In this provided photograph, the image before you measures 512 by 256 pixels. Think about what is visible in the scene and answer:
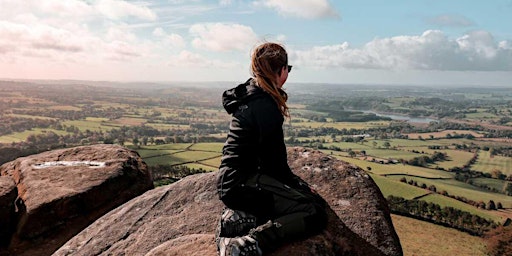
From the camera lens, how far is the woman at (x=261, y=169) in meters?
6.28

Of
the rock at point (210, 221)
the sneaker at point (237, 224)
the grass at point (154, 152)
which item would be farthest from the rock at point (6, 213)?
the grass at point (154, 152)

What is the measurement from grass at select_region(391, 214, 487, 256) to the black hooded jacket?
41.5 m

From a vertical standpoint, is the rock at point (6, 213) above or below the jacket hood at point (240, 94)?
below

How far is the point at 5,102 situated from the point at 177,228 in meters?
237

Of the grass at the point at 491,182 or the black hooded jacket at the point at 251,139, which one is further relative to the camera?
the grass at the point at 491,182

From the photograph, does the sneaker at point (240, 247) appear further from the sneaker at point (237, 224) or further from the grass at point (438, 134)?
the grass at point (438, 134)

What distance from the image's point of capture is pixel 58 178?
576 inches

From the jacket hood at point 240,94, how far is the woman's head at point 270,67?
4.9 inches

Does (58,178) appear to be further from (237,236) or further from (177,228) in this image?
(237,236)

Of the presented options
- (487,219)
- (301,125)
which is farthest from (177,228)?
(301,125)

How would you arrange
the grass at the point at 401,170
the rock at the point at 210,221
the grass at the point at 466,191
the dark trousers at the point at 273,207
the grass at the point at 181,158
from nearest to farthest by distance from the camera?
1. the dark trousers at the point at 273,207
2. the rock at the point at 210,221
3. the grass at the point at 466,191
4. the grass at the point at 181,158
5. the grass at the point at 401,170

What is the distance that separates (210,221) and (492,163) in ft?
415

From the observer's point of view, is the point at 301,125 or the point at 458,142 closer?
the point at 458,142

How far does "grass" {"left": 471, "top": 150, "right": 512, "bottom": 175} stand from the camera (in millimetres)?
101125
